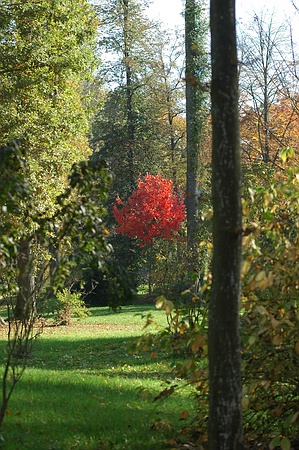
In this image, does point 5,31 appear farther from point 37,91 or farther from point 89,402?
point 89,402

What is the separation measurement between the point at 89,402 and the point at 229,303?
3.69 meters

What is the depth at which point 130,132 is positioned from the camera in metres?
38.5

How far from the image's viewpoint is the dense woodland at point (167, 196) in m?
4.39

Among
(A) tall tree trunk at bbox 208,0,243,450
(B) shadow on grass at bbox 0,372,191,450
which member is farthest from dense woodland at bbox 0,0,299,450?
(B) shadow on grass at bbox 0,372,191,450

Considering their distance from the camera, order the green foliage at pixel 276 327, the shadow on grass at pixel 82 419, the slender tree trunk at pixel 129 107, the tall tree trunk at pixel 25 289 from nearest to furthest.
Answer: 1. the green foliage at pixel 276 327
2. the tall tree trunk at pixel 25 289
3. the shadow on grass at pixel 82 419
4. the slender tree trunk at pixel 129 107

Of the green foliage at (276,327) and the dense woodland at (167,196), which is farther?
the green foliage at (276,327)

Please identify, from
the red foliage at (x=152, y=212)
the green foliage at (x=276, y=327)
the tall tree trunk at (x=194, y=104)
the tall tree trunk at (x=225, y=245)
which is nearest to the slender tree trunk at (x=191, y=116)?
the tall tree trunk at (x=194, y=104)

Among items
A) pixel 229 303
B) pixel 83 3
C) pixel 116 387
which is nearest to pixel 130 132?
pixel 83 3

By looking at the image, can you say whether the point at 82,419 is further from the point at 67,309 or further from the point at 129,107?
the point at 129,107

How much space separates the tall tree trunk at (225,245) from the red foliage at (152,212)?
2878 cm

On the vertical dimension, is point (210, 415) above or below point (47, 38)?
below

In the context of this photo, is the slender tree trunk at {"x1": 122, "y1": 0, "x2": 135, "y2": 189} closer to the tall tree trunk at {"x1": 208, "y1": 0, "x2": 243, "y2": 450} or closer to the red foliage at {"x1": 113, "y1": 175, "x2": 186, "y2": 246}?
the red foliage at {"x1": 113, "y1": 175, "x2": 186, "y2": 246}

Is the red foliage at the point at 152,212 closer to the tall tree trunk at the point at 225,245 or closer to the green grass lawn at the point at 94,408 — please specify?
the green grass lawn at the point at 94,408

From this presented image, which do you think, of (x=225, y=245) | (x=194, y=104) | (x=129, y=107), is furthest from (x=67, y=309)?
(x=225, y=245)
